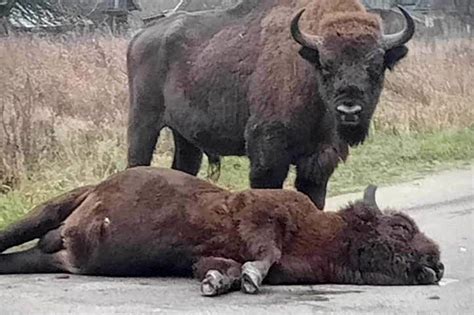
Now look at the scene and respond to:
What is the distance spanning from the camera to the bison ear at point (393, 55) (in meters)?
9.25

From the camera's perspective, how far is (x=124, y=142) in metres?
12.8

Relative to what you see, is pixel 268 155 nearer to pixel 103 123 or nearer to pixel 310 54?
pixel 310 54

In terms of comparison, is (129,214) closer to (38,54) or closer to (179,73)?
(179,73)

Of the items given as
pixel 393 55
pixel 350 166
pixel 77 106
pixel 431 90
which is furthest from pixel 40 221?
pixel 431 90

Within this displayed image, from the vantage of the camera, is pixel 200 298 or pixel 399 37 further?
pixel 399 37

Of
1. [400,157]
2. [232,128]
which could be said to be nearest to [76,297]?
[232,128]

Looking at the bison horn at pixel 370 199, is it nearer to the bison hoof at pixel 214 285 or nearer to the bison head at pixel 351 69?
the bison head at pixel 351 69

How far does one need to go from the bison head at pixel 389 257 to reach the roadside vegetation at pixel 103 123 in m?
2.45

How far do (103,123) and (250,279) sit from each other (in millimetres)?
6560

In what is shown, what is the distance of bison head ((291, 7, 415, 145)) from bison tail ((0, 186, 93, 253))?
77.2 inches

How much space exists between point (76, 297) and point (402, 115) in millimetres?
9022

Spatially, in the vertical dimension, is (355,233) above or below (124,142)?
above

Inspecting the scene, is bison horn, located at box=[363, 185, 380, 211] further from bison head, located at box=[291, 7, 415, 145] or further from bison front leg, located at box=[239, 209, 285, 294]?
bison front leg, located at box=[239, 209, 285, 294]

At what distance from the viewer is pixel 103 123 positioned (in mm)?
13625
